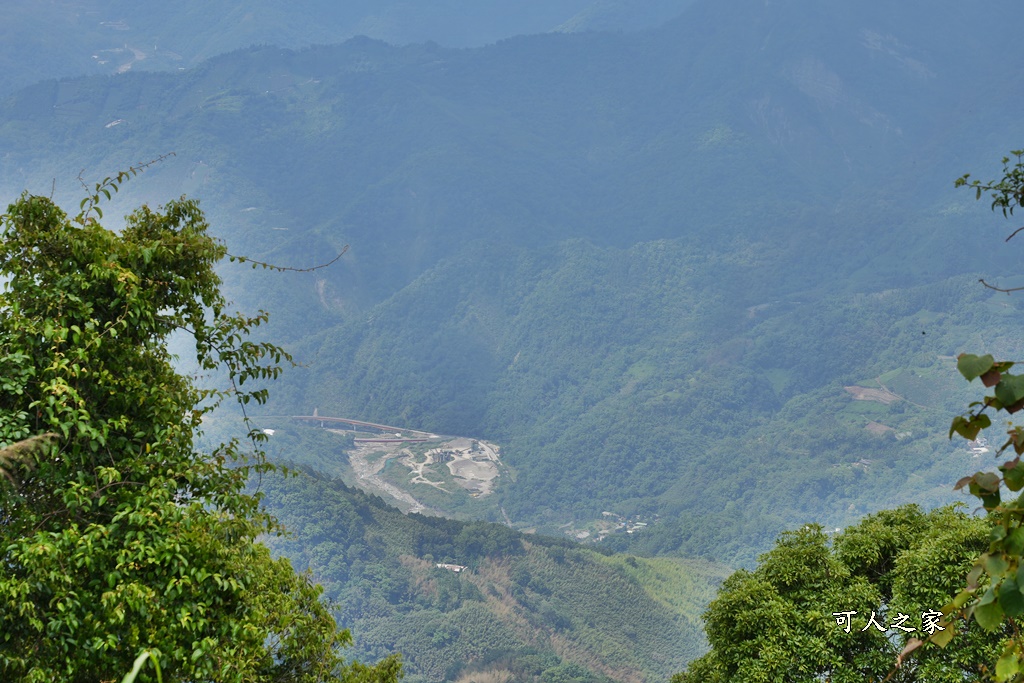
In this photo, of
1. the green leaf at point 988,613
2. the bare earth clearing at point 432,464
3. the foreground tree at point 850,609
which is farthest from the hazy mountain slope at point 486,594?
the green leaf at point 988,613

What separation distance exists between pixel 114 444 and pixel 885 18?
204 meters

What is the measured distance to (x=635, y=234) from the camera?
529ft

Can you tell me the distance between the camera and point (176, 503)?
6.11 meters

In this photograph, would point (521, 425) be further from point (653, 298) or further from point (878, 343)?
point (878, 343)

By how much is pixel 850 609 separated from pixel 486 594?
48523mm

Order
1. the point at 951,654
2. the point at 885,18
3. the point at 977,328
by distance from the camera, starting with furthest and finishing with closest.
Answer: the point at 885,18, the point at 977,328, the point at 951,654

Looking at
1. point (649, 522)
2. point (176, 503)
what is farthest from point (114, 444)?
point (649, 522)

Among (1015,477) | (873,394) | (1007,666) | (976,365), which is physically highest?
(873,394)

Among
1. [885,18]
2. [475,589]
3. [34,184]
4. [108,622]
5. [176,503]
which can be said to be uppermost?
[885,18]

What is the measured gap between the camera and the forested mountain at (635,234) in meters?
101

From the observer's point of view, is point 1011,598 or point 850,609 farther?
point 850,609

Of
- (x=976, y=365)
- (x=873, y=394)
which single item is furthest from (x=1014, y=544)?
(x=873, y=394)

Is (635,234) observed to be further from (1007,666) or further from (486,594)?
(1007,666)

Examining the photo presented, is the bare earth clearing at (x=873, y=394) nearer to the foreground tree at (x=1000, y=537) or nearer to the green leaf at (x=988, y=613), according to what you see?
the foreground tree at (x=1000, y=537)
